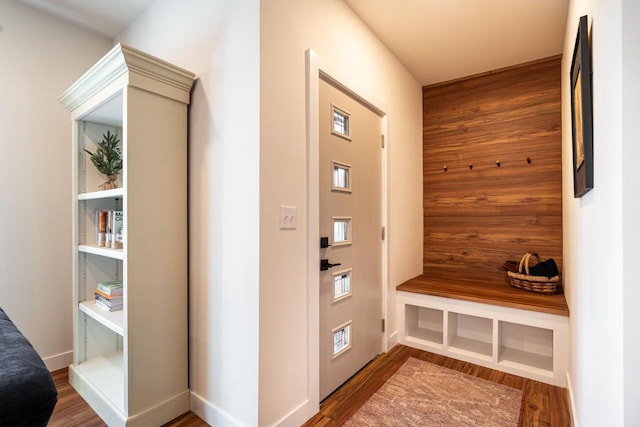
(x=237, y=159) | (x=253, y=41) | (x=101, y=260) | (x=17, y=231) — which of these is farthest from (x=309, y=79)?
(x=17, y=231)

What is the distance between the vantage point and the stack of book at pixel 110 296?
6.59ft

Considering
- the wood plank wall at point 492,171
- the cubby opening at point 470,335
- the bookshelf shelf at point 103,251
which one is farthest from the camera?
the wood plank wall at point 492,171

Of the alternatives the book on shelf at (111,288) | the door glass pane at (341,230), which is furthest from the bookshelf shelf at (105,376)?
the door glass pane at (341,230)

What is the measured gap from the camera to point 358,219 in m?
2.36

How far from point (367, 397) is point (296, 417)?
0.55m

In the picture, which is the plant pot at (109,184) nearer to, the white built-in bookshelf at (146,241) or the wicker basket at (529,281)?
the white built-in bookshelf at (146,241)

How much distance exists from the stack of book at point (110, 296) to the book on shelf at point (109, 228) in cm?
26

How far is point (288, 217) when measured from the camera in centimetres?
169

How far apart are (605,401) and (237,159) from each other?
1.71 m

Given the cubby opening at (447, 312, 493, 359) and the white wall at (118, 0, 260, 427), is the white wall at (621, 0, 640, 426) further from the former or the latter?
the cubby opening at (447, 312, 493, 359)

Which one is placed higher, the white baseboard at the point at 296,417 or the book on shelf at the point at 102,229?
the book on shelf at the point at 102,229

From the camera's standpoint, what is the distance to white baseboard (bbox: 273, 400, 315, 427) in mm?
1651

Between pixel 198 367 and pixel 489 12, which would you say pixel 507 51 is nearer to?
pixel 489 12

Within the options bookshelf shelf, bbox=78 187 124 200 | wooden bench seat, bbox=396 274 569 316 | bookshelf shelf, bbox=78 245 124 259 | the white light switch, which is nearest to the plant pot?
bookshelf shelf, bbox=78 187 124 200
